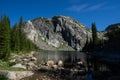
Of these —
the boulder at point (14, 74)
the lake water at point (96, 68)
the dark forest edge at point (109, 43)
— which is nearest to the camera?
the boulder at point (14, 74)

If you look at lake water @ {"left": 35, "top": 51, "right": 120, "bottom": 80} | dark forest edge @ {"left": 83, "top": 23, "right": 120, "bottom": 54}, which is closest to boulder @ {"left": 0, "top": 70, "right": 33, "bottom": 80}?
lake water @ {"left": 35, "top": 51, "right": 120, "bottom": 80}

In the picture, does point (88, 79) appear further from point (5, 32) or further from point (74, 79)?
point (5, 32)

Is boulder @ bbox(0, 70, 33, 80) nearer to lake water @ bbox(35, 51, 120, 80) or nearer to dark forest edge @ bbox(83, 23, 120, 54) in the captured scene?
lake water @ bbox(35, 51, 120, 80)

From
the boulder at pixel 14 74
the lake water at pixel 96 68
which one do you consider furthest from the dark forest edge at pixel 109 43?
the boulder at pixel 14 74

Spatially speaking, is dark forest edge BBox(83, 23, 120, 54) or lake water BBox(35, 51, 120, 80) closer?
lake water BBox(35, 51, 120, 80)

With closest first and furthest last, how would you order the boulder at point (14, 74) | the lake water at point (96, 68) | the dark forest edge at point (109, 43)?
the boulder at point (14, 74)
the lake water at point (96, 68)
the dark forest edge at point (109, 43)

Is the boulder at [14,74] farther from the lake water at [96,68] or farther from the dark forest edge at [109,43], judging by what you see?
the dark forest edge at [109,43]

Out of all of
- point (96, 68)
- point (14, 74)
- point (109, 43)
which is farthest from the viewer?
point (109, 43)

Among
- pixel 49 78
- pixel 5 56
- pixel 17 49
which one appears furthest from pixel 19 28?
pixel 49 78

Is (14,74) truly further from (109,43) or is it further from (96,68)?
(109,43)

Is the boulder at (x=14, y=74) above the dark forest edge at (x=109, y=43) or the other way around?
the other way around

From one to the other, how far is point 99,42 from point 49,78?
102185mm

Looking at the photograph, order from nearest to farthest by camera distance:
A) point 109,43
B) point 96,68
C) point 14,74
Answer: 1. point 14,74
2. point 96,68
3. point 109,43

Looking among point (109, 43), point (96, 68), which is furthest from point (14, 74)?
point (109, 43)
